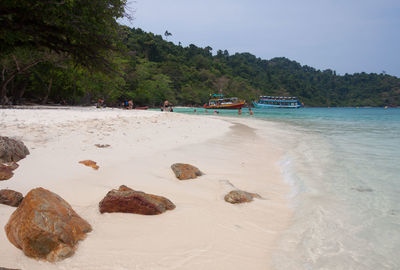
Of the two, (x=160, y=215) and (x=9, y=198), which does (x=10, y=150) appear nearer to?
(x=9, y=198)

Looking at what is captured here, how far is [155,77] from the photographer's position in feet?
227

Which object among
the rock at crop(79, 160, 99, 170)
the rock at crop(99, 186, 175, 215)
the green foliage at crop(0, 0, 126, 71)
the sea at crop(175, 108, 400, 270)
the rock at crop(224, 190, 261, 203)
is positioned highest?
the green foliage at crop(0, 0, 126, 71)

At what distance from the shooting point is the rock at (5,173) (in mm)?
3562

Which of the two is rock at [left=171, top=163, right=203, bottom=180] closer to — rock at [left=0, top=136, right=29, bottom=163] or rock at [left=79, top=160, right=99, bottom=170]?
rock at [left=79, top=160, right=99, bottom=170]

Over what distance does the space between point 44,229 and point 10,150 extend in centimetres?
315

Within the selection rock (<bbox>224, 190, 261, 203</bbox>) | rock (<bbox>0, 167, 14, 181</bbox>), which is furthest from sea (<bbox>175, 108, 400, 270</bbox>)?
rock (<bbox>0, 167, 14, 181</bbox>)

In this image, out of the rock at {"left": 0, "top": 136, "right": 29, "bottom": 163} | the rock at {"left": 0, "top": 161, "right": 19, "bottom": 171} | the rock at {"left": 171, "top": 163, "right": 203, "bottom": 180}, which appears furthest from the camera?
the rock at {"left": 171, "top": 163, "right": 203, "bottom": 180}

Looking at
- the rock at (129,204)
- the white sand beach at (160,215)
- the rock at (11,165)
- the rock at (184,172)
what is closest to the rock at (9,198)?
the white sand beach at (160,215)

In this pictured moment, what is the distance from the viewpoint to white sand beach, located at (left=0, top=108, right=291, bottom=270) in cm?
217

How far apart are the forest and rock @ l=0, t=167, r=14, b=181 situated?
394cm

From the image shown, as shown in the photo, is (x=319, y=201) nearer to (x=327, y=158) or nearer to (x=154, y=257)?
(x=154, y=257)

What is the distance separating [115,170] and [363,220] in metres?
4.13

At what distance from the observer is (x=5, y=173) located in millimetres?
3631

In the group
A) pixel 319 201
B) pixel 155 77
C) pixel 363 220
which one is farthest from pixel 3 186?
pixel 155 77
